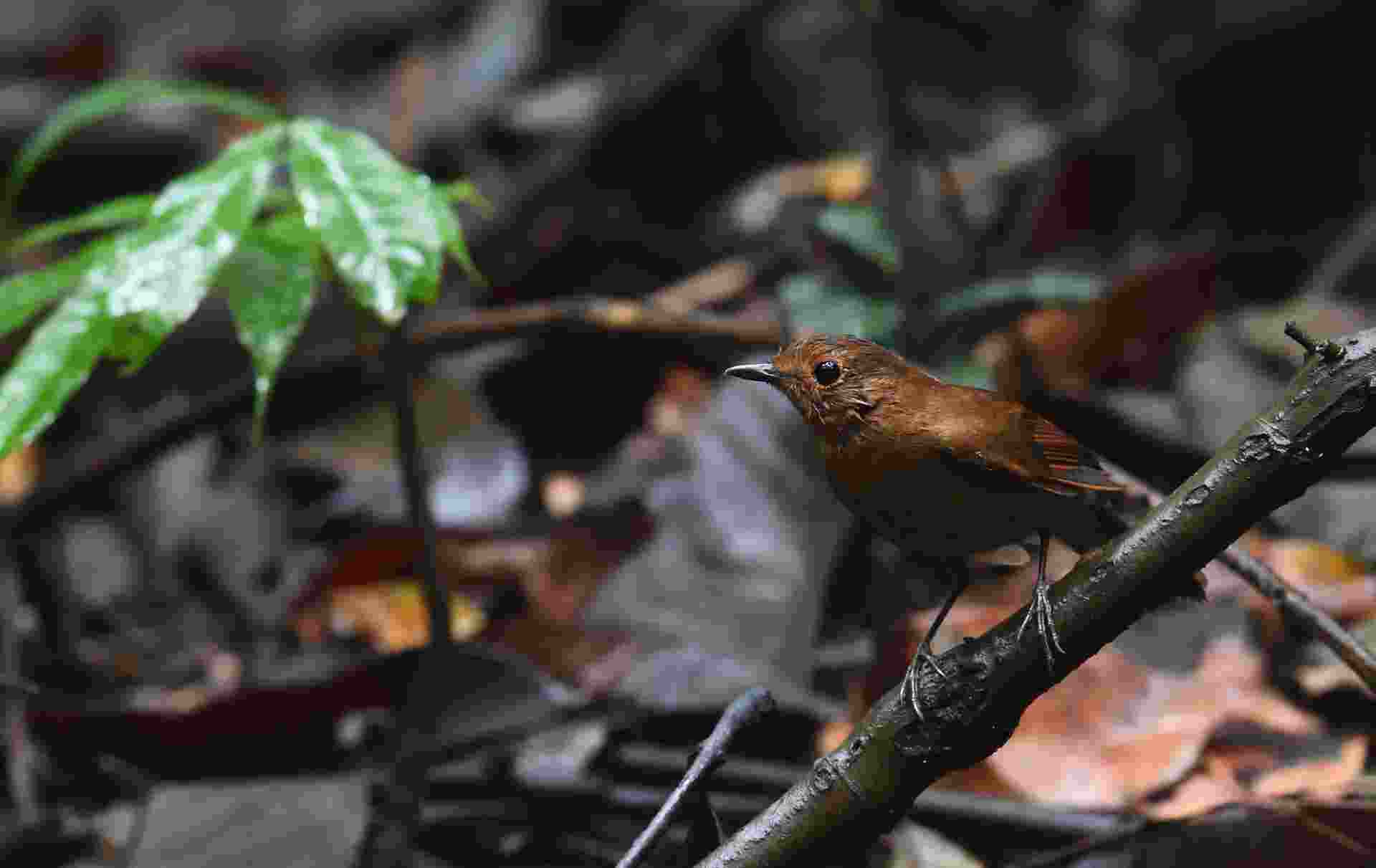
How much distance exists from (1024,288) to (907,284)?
0.28m

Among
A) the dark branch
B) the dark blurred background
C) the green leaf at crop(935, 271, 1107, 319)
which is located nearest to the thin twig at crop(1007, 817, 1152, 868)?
the dark blurred background

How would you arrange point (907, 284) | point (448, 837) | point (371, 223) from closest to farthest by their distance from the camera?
point (371, 223), point (448, 837), point (907, 284)

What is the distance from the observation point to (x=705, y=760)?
6.11 feet

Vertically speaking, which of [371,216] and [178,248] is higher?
[371,216]

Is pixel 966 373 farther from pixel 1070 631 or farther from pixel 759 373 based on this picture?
pixel 1070 631

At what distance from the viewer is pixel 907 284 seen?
3.46 m

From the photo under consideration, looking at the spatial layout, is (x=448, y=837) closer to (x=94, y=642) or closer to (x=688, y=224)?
(x=94, y=642)

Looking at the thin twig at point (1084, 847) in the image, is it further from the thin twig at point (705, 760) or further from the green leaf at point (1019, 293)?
the green leaf at point (1019, 293)

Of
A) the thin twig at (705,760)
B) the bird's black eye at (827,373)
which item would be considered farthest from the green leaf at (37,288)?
the thin twig at (705,760)

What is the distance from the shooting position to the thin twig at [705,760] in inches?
70.7

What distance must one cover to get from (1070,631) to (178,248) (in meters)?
1.42

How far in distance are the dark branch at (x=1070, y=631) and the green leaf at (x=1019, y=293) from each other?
1722 mm

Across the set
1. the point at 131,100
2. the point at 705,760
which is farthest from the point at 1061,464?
the point at 131,100

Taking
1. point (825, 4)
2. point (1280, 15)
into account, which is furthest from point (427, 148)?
point (1280, 15)
